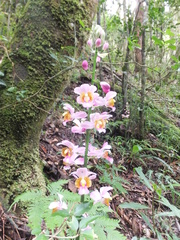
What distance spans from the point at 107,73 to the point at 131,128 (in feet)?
7.55

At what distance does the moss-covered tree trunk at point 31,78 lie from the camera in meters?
1.62

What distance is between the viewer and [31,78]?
5.53ft

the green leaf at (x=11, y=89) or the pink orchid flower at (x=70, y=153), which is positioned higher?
the green leaf at (x=11, y=89)

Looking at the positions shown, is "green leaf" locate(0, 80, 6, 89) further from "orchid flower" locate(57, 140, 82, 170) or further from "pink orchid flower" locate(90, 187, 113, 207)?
"pink orchid flower" locate(90, 187, 113, 207)

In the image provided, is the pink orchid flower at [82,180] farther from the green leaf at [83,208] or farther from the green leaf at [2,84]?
the green leaf at [2,84]

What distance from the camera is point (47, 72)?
1.73 metres

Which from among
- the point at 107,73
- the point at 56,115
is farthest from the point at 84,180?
the point at 107,73

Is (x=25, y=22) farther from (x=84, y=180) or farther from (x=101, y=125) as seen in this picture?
(x=84, y=180)

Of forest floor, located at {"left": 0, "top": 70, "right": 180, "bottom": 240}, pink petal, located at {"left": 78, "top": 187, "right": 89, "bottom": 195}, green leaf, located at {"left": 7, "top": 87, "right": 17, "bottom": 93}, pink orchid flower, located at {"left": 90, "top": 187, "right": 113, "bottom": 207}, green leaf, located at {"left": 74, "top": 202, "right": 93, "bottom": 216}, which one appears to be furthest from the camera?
green leaf, located at {"left": 7, "top": 87, "right": 17, "bottom": 93}

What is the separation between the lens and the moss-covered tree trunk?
5.32 feet

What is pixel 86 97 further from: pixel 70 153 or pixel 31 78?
pixel 31 78

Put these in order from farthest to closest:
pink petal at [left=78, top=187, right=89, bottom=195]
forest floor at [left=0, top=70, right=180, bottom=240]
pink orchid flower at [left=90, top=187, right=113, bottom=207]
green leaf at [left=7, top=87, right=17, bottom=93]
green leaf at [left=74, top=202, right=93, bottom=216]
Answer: green leaf at [left=7, top=87, right=17, bottom=93]
forest floor at [left=0, top=70, right=180, bottom=240]
pink orchid flower at [left=90, top=187, right=113, bottom=207]
pink petal at [left=78, top=187, right=89, bottom=195]
green leaf at [left=74, top=202, right=93, bottom=216]

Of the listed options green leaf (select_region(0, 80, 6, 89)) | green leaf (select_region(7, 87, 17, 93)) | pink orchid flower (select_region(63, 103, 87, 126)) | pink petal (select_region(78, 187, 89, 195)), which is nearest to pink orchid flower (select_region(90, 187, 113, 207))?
pink petal (select_region(78, 187, 89, 195))

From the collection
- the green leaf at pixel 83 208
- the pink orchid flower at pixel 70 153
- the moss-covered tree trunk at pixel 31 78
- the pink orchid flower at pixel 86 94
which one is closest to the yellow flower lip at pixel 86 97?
the pink orchid flower at pixel 86 94
